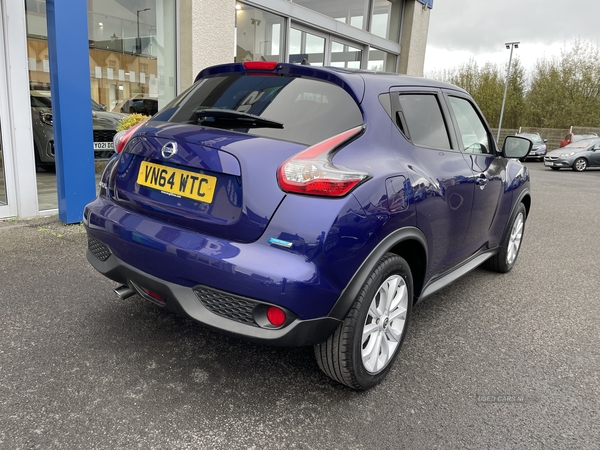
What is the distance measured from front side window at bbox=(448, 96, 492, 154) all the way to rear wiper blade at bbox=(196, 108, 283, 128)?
5.15 feet

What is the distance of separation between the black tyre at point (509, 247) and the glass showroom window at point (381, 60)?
7.62 meters

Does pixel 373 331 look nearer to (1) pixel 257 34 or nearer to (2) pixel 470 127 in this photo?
(2) pixel 470 127

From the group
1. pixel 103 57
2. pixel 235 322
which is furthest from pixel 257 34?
pixel 235 322

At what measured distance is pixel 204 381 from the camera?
2.38 metres

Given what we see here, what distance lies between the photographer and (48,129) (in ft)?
18.7

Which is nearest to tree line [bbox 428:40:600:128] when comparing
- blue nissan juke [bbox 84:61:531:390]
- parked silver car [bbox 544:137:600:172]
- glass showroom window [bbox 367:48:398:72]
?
parked silver car [bbox 544:137:600:172]

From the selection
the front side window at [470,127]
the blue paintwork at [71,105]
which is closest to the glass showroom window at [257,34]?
the blue paintwork at [71,105]

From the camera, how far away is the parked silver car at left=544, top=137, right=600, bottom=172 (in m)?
17.7

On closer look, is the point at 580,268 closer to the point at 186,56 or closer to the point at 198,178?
the point at 198,178

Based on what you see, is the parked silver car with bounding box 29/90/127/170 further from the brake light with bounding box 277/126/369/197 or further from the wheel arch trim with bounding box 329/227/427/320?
the wheel arch trim with bounding box 329/227/427/320

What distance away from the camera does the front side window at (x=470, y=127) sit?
328 centimetres

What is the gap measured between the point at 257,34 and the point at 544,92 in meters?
29.5

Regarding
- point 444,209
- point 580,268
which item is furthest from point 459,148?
point 580,268

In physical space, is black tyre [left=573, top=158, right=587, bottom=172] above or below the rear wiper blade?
below
